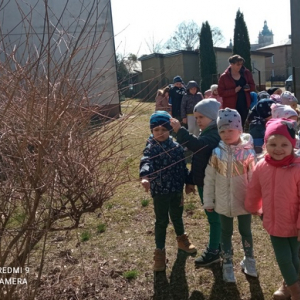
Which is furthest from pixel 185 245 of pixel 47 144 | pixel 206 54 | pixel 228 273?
pixel 206 54

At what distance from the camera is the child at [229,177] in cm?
320

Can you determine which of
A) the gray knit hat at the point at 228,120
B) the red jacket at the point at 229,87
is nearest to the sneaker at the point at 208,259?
the gray knit hat at the point at 228,120

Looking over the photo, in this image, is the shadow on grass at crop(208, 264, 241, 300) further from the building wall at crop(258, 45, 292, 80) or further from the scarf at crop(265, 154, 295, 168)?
the building wall at crop(258, 45, 292, 80)

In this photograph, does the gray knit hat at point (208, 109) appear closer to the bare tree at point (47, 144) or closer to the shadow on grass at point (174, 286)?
the bare tree at point (47, 144)

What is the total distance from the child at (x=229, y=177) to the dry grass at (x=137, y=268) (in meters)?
A: 0.20

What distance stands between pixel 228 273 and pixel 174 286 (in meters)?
0.47

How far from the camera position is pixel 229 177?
3.21 meters

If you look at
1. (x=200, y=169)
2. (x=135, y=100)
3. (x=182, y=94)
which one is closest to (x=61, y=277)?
(x=200, y=169)

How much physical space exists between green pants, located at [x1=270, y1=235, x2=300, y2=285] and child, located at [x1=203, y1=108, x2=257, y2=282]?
1.50ft

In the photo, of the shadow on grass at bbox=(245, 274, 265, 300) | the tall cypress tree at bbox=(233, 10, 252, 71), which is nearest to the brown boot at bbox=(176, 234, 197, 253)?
the shadow on grass at bbox=(245, 274, 265, 300)

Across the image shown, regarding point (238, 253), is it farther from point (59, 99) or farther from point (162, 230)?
point (59, 99)

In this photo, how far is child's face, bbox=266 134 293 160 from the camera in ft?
8.98

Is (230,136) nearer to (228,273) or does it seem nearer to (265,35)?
(228,273)

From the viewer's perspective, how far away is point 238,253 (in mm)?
3861
